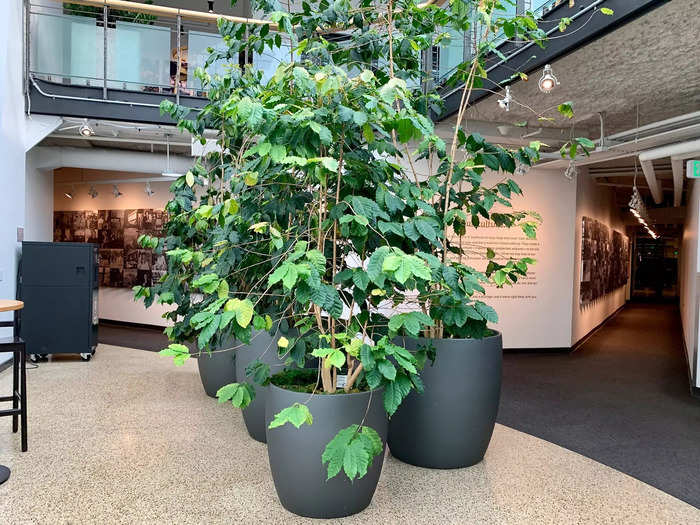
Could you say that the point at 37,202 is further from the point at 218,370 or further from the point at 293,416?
the point at 293,416

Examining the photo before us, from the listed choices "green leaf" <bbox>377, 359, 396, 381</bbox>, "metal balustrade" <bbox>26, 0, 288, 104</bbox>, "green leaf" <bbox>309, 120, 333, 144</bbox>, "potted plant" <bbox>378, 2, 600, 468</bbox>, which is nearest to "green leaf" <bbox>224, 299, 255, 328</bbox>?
"green leaf" <bbox>377, 359, 396, 381</bbox>

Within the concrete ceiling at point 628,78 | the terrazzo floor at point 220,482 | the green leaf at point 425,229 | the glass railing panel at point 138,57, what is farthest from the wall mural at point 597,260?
the green leaf at point 425,229

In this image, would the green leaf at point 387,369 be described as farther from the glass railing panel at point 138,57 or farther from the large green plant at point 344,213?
the glass railing panel at point 138,57

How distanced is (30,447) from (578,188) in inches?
295

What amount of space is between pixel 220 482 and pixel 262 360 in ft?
2.72

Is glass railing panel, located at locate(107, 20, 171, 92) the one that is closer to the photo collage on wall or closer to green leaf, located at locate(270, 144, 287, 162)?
the photo collage on wall

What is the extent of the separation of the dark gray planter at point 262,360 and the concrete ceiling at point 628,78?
2384 mm

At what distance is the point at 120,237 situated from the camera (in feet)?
35.1

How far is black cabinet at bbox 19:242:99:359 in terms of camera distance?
22.1ft

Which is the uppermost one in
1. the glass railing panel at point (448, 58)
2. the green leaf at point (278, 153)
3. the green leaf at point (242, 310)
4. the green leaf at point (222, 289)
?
the glass railing panel at point (448, 58)

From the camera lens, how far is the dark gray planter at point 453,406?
11.4 feet

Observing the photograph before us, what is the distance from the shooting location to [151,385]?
5781 millimetres

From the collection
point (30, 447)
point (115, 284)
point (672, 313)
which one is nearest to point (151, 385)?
point (30, 447)

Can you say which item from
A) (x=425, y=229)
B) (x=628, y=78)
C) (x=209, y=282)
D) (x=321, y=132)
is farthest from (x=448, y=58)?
(x=209, y=282)
